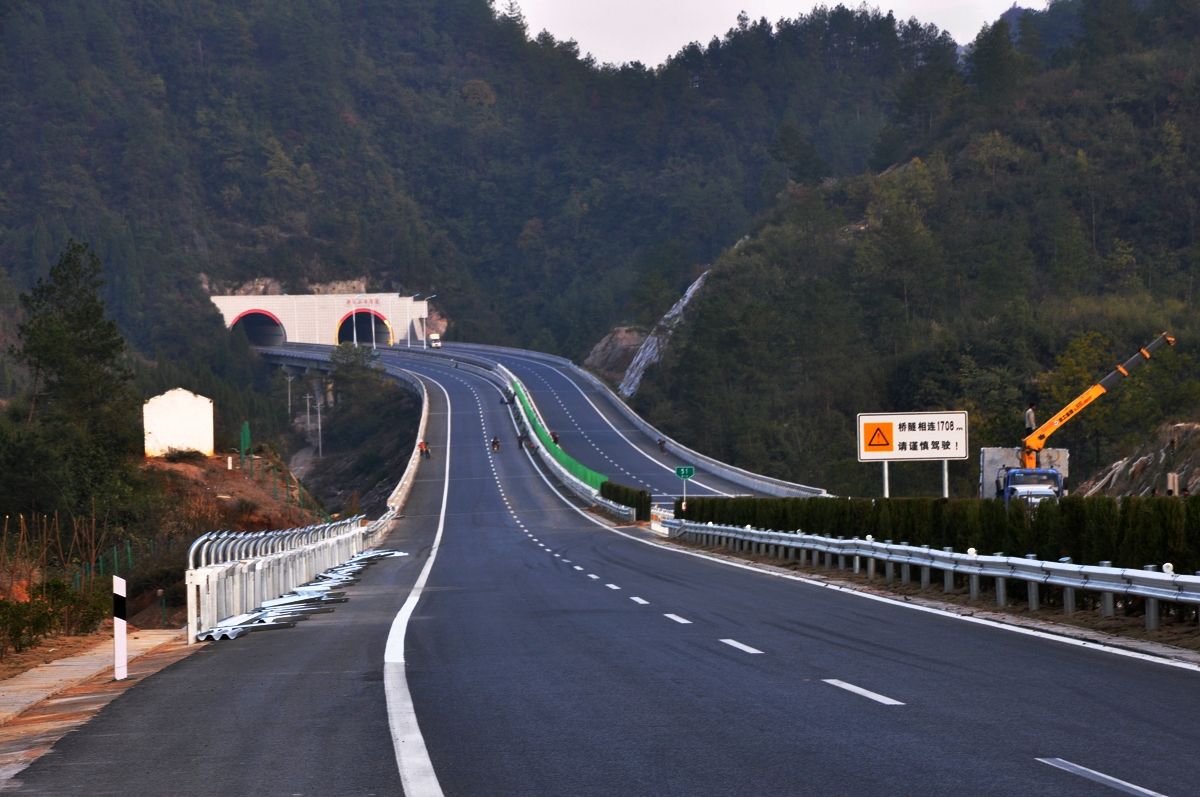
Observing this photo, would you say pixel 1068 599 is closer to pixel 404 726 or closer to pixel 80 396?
pixel 404 726

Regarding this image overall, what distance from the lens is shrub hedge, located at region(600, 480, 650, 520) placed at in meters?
71.6

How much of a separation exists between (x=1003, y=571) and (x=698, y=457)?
3161 inches

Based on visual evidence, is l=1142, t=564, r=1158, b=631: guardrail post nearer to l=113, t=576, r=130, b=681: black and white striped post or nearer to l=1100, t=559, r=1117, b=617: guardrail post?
l=1100, t=559, r=1117, b=617: guardrail post

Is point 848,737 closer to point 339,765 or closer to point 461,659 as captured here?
point 339,765

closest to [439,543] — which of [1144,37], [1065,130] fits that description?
[1065,130]

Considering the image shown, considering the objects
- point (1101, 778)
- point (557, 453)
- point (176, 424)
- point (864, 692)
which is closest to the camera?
point (1101, 778)

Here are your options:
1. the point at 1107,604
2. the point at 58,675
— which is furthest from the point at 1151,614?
the point at 58,675

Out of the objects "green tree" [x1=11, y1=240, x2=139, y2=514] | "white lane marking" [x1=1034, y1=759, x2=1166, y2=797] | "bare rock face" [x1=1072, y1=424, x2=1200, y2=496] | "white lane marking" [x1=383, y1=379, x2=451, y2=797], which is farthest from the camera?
"green tree" [x1=11, y1=240, x2=139, y2=514]

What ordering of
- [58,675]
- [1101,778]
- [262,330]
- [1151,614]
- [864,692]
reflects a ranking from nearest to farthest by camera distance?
1. [1101,778]
2. [864,692]
3. [58,675]
4. [1151,614]
5. [262,330]

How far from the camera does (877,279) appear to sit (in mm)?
Result: 137375

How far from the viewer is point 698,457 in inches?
4013

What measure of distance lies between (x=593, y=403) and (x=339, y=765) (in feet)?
414

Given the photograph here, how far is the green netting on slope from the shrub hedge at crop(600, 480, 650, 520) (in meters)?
4.65

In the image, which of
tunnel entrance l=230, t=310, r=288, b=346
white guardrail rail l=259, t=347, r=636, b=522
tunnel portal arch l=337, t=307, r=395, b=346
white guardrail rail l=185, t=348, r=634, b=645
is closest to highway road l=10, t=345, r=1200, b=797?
white guardrail rail l=185, t=348, r=634, b=645
